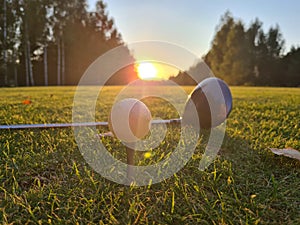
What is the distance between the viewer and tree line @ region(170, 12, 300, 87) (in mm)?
34281

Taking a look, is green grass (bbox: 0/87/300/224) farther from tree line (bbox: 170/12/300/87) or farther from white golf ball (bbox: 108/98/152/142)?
tree line (bbox: 170/12/300/87)

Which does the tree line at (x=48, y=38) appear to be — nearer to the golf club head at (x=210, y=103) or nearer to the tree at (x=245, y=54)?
the tree at (x=245, y=54)

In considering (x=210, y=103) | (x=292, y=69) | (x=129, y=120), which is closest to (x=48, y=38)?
(x=210, y=103)

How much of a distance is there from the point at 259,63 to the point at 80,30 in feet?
79.9

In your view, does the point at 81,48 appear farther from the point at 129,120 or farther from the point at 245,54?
the point at 129,120

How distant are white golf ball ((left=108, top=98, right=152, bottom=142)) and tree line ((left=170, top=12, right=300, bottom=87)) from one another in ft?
105

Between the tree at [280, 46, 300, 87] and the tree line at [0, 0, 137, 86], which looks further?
the tree at [280, 46, 300, 87]

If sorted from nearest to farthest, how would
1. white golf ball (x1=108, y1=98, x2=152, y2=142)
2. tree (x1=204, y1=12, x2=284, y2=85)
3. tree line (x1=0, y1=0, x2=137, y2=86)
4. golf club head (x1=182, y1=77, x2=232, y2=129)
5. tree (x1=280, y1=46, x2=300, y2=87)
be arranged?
1. white golf ball (x1=108, y1=98, x2=152, y2=142)
2. golf club head (x1=182, y1=77, x2=232, y2=129)
3. tree line (x1=0, y1=0, x2=137, y2=86)
4. tree (x1=280, y1=46, x2=300, y2=87)
5. tree (x1=204, y1=12, x2=284, y2=85)

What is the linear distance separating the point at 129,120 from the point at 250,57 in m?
37.4

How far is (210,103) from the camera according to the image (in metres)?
2.55

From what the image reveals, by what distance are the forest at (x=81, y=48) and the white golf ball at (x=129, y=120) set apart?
19598 millimetres

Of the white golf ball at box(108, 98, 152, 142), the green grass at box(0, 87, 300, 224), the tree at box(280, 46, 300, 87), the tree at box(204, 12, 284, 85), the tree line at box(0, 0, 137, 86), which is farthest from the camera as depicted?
the tree at box(204, 12, 284, 85)

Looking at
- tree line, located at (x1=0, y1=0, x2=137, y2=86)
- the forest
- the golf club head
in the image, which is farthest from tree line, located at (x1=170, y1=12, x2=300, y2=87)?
the golf club head

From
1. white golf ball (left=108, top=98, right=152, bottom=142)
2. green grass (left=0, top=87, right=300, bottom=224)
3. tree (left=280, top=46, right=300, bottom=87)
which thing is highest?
tree (left=280, top=46, right=300, bottom=87)
